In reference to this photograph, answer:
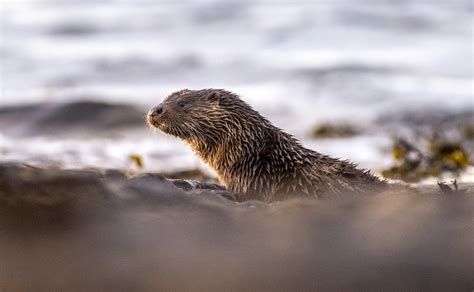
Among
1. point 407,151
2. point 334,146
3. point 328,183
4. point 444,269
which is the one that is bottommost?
point 444,269

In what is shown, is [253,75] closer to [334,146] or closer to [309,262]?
[334,146]

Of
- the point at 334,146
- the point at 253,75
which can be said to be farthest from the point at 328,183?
the point at 253,75

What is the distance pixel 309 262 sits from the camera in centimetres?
391

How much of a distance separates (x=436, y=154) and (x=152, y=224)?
8.16 m

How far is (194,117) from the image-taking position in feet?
25.3

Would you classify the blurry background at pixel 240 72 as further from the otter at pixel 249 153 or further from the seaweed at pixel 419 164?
the otter at pixel 249 153

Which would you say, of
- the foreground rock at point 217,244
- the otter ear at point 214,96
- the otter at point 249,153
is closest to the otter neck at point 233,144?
the otter at point 249,153

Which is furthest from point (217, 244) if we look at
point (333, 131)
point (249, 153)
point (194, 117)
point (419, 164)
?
point (333, 131)

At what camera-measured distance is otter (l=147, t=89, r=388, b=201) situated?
673cm

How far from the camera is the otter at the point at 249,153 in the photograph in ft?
22.1

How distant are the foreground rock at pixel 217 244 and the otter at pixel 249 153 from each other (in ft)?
7.29

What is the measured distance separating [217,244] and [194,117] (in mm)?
3688

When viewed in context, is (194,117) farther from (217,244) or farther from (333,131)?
(333,131)

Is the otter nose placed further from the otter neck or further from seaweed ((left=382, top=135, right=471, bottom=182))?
seaweed ((left=382, top=135, right=471, bottom=182))
